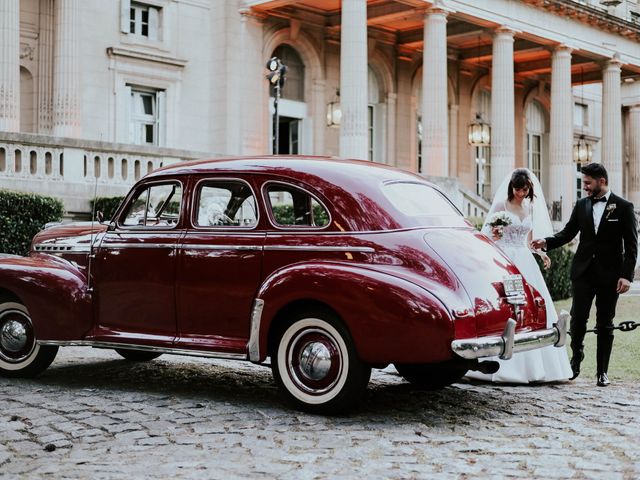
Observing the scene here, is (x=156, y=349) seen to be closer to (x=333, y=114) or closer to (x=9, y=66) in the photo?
(x=9, y=66)

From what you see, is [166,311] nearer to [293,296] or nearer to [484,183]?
[293,296]

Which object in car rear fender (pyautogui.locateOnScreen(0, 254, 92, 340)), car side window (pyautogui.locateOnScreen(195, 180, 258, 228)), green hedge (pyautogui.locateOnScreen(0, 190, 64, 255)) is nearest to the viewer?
car side window (pyautogui.locateOnScreen(195, 180, 258, 228))

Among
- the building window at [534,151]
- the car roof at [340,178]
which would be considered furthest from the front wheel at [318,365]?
the building window at [534,151]

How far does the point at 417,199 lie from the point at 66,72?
1707 centimetres

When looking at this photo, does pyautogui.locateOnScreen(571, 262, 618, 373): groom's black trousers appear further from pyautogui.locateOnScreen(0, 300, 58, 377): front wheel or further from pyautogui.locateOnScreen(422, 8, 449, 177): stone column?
pyautogui.locateOnScreen(422, 8, 449, 177): stone column

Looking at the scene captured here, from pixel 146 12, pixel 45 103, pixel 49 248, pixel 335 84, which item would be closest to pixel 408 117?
pixel 335 84

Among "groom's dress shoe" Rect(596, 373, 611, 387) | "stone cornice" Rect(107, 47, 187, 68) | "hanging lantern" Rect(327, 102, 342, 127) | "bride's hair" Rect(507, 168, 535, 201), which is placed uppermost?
"stone cornice" Rect(107, 47, 187, 68)

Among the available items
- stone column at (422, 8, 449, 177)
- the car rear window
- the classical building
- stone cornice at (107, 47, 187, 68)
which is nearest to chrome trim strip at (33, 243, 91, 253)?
the car rear window

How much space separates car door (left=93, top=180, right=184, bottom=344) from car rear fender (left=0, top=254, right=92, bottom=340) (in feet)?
0.51

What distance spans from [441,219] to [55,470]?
11.7 feet

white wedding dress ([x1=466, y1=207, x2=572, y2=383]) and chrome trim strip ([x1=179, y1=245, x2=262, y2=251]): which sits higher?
chrome trim strip ([x1=179, y1=245, x2=262, y2=251])

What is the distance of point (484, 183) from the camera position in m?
37.5

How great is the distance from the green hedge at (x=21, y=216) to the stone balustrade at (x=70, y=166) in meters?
1.45

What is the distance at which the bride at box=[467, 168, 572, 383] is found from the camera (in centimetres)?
877
